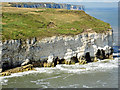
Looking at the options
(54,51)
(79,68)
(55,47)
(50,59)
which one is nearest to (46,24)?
(55,47)

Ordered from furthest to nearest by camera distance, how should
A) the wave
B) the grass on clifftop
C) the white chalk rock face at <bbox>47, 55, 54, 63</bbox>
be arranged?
the grass on clifftop < the white chalk rock face at <bbox>47, 55, 54, 63</bbox> < the wave

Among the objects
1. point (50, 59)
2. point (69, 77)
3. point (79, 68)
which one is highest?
point (50, 59)

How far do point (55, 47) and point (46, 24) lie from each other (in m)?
9.49

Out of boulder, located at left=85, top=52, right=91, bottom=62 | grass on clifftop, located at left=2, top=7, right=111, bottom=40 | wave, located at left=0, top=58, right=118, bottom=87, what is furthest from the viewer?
boulder, located at left=85, top=52, right=91, bottom=62

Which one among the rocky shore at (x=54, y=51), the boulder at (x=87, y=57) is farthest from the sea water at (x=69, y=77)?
the boulder at (x=87, y=57)

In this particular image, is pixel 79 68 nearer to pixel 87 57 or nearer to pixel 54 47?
pixel 87 57

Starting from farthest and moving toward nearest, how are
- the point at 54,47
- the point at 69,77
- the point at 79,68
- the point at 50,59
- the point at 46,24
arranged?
the point at 46,24 < the point at 54,47 < the point at 50,59 < the point at 79,68 < the point at 69,77

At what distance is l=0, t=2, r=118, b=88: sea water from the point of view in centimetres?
3331

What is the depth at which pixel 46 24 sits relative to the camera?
49844 mm

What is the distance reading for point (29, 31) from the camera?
144 ft

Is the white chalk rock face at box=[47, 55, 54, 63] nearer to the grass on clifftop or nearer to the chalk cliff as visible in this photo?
the chalk cliff

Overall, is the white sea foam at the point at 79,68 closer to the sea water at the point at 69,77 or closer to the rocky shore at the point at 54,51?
the sea water at the point at 69,77

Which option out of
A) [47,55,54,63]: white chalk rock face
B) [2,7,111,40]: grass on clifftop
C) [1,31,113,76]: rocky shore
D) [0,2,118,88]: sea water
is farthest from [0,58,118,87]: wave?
[2,7,111,40]: grass on clifftop

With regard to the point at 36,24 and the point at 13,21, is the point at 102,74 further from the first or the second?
the point at 13,21
